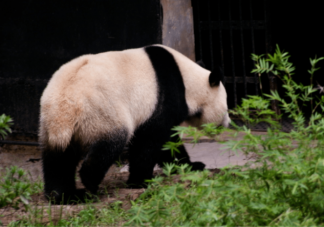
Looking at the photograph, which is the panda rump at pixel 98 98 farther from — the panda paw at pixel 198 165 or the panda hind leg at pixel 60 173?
the panda paw at pixel 198 165

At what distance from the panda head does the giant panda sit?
0.02 metres

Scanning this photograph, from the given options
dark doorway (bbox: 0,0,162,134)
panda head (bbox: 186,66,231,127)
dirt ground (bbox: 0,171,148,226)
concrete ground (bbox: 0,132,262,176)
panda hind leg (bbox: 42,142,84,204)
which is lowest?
concrete ground (bbox: 0,132,262,176)

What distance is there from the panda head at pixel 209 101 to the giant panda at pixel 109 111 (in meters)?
0.02

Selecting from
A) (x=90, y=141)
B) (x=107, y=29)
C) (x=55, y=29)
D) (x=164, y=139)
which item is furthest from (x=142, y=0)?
(x=90, y=141)

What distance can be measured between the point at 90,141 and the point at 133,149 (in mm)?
702

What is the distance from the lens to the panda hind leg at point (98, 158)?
321 centimetres

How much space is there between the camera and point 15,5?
17.3ft

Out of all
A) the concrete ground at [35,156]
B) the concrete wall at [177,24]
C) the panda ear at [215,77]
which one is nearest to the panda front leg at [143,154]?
the panda ear at [215,77]

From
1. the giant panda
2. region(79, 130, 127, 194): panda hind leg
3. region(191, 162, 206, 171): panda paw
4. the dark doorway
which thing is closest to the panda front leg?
the giant panda

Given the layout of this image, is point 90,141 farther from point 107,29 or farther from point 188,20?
point 188,20

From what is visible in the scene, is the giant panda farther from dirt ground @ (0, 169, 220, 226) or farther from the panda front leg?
dirt ground @ (0, 169, 220, 226)

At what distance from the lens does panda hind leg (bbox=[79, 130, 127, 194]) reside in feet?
10.5

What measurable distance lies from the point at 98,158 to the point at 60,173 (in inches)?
13.1

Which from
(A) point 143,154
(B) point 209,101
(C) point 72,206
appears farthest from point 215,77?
(C) point 72,206
